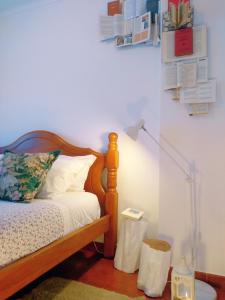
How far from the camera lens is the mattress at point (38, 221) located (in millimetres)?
1305

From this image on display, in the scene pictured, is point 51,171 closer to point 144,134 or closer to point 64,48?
point 144,134

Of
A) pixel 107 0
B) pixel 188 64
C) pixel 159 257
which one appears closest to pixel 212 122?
pixel 188 64

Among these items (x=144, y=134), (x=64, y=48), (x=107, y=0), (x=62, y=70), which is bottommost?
(x=144, y=134)

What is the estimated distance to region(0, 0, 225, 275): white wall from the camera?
6.36 feet

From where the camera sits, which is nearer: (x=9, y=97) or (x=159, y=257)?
(x=159, y=257)

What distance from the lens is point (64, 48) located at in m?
2.64

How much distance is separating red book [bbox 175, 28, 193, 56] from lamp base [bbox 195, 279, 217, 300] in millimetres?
1632

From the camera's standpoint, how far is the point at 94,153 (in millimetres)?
2373

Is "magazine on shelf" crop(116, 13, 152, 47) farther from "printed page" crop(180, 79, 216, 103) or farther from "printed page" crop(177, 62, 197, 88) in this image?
"printed page" crop(180, 79, 216, 103)

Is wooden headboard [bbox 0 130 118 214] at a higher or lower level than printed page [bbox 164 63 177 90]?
lower

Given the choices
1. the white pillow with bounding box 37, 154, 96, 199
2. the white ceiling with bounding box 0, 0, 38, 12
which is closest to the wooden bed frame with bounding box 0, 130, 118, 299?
the white pillow with bounding box 37, 154, 96, 199

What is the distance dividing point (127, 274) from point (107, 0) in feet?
7.79

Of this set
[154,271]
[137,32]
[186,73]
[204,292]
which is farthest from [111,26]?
[204,292]

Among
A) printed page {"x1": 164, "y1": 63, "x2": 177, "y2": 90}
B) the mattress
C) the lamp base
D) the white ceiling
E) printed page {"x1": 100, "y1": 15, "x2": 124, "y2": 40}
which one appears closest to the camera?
the mattress
